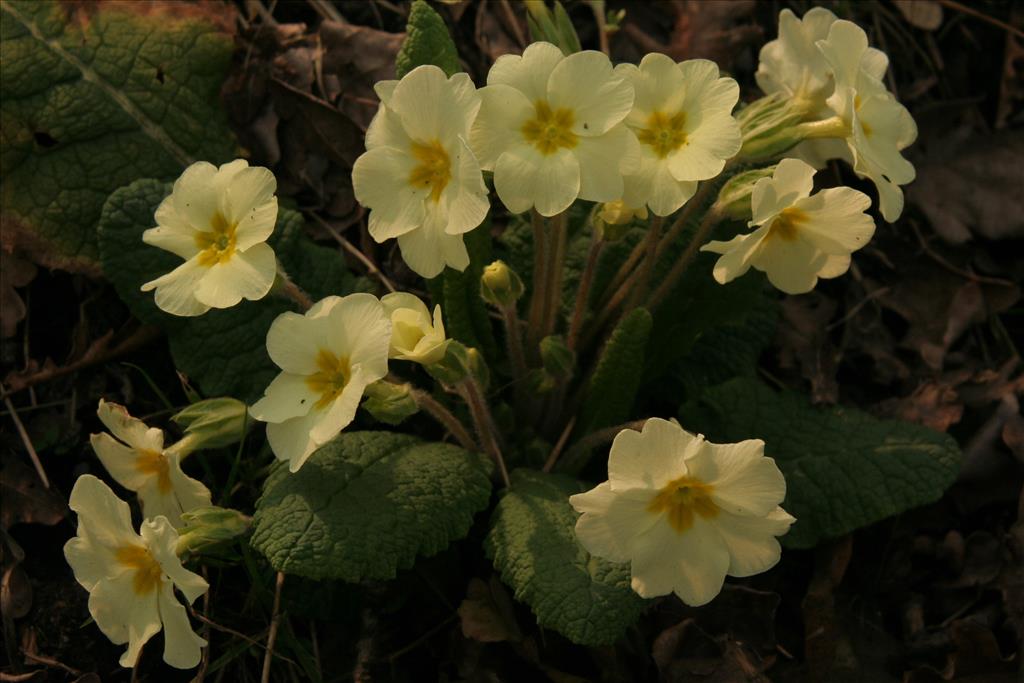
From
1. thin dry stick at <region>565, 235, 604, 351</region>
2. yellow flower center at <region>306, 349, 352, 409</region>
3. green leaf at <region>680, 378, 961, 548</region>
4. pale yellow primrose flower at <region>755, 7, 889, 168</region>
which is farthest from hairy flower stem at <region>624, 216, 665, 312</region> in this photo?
yellow flower center at <region>306, 349, 352, 409</region>

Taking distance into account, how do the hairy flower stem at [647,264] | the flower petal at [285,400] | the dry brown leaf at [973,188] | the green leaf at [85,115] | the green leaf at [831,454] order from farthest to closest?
1. the dry brown leaf at [973,188]
2. the green leaf at [85,115]
3. the green leaf at [831,454]
4. the hairy flower stem at [647,264]
5. the flower petal at [285,400]

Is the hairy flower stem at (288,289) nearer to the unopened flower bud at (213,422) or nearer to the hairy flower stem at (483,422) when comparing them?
the unopened flower bud at (213,422)

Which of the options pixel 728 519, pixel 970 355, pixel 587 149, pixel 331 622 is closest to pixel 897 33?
pixel 970 355

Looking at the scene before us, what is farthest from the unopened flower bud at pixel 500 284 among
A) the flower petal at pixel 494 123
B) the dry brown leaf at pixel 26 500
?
the dry brown leaf at pixel 26 500

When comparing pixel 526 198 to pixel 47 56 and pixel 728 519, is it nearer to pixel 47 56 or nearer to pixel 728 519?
pixel 728 519

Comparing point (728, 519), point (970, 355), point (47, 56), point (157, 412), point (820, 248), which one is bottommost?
point (970, 355)

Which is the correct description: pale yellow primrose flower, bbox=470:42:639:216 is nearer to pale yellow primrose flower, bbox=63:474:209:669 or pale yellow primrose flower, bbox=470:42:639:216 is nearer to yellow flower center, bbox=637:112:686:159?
yellow flower center, bbox=637:112:686:159
